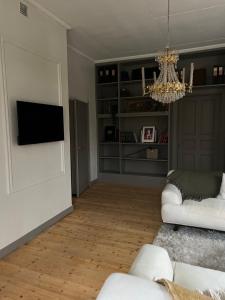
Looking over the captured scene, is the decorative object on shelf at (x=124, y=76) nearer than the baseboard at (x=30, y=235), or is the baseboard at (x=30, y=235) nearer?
the baseboard at (x=30, y=235)

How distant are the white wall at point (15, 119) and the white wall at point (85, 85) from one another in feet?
3.83

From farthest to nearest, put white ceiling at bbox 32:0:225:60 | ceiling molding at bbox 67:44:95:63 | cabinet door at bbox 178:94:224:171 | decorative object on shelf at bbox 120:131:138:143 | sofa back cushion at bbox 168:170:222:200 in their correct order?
decorative object on shelf at bbox 120:131:138:143 < cabinet door at bbox 178:94:224:171 < ceiling molding at bbox 67:44:95:63 < sofa back cushion at bbox 168:170:222:200 < white ceiling at bbox 32:0:225:60

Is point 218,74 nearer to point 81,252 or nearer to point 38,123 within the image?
point 38,123

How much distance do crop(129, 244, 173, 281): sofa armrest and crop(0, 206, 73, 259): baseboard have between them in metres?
1.82

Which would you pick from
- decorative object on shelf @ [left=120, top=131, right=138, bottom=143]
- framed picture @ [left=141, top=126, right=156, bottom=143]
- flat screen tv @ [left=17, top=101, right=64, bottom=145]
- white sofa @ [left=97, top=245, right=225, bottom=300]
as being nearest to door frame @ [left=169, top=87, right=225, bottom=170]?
framed picture @ [left=141, top=126, right=156, bottom=143]

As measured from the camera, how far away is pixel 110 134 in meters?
5.85

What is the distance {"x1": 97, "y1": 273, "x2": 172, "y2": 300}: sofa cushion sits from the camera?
101 centimetres

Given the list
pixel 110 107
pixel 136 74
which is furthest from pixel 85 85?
pixel 136 74

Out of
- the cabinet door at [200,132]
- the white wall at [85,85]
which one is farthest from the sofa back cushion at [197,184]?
the white wall at [85,85]

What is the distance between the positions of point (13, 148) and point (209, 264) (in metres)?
2.47

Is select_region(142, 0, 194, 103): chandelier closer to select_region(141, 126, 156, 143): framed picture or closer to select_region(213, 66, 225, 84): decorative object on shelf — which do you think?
select_region(213, 66, 225, 84): decorative object on shelf

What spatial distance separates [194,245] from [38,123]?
96.1 inches

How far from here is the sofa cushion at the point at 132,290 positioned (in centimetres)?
101

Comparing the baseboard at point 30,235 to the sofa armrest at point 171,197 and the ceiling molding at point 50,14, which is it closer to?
the sofa armrest at point 171,197
